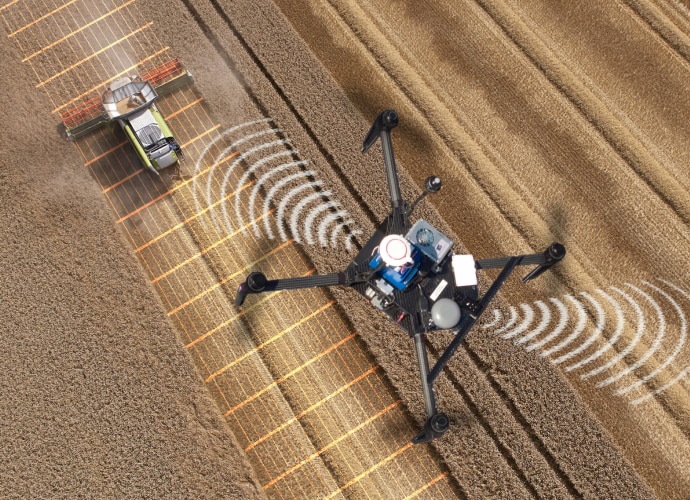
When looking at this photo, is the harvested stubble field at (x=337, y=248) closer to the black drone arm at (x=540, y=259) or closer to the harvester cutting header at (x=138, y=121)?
the harvester cutting header at (x=138, y=121)

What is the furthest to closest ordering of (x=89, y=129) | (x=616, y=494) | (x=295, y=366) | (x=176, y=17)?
(x=176, y=17) → (x=89, y=129) → (x=295, y=366) → (x=616, y=494)

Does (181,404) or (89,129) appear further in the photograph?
(89,129)

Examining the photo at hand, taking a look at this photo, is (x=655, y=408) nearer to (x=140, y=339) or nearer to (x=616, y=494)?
(x=616, y=494)

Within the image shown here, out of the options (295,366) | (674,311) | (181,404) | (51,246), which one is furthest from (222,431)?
(674,311)
